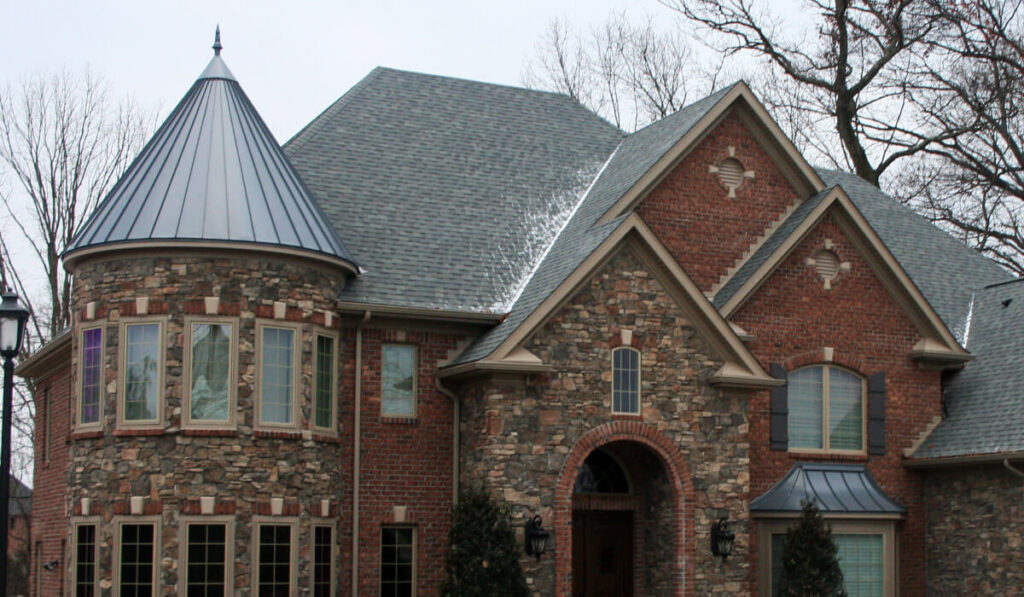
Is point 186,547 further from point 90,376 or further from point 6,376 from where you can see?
point 6,376

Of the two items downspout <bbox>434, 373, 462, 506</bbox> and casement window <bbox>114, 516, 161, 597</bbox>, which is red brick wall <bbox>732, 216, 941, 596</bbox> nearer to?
downspout <bbox>434, 373, 462, 506</bbox>

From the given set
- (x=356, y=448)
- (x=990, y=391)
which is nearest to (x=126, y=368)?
(x=356, y=448)

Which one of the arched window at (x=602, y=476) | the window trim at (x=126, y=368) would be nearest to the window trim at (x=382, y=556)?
the arched window at (x=602, y=476)

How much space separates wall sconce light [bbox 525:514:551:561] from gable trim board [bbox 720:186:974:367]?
5837 mm

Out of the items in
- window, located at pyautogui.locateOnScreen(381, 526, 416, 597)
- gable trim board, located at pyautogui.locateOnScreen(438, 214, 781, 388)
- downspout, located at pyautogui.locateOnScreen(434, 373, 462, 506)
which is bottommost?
window, located at pyautogui.locateOnScreen(381, 526, 416, 597)

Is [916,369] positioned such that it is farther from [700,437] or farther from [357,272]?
[357,272]

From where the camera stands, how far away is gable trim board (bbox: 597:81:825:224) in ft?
78.4

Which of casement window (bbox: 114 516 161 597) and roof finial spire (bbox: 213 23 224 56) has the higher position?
roof finial spire (bbox: 213 23 224 56)

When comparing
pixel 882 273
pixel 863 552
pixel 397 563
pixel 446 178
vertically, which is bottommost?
pixel 397 563

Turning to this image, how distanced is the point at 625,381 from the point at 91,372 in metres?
8.18

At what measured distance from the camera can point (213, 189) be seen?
2041 cm

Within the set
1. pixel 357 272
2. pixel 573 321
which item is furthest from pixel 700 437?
pixel 357 272

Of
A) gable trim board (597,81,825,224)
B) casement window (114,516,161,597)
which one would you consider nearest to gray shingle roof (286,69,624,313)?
gable trim board (597,81,825,224)

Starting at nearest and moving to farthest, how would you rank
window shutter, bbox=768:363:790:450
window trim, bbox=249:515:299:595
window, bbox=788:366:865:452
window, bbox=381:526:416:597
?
1. window trim, bbox=249:515:299:595
2. window, bbox=381:526:416:597
3. window shutter, bbox=768:363:790:450
4. window, bbox=788:366:865:452
